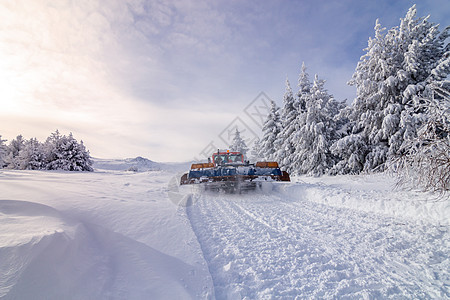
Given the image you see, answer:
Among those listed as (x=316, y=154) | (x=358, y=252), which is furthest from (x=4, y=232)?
(x=316, y=154)

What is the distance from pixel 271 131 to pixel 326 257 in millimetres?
23159

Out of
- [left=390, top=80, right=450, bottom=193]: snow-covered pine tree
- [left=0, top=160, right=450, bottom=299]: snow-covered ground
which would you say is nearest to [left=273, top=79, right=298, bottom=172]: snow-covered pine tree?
[left=390, top=80, right=450, bottom=193]: snow-covered pine tree

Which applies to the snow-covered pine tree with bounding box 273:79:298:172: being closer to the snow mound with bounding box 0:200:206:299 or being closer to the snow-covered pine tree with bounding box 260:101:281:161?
the snow-covered pine tree with bounding box 260:101:281:161

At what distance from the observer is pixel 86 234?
106 inches

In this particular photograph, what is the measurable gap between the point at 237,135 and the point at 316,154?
2340 cm

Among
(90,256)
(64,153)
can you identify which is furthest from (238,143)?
(90,256)

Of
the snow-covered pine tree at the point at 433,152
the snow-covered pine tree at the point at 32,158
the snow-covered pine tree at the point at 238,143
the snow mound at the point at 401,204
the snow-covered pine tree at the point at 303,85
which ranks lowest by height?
the snow mound at the point at 401,204

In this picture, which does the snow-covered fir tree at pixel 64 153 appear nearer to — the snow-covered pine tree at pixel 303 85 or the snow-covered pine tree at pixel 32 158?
the snow-covered pine tree at pixel 32 158

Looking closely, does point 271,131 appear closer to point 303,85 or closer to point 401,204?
point 303,85

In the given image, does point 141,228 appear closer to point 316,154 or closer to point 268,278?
point 268,278

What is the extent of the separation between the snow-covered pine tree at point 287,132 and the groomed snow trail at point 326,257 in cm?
1641

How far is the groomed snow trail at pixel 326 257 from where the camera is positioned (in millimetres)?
2072

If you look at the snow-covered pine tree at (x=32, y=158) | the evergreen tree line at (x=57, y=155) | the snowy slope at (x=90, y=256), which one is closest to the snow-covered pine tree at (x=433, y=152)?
the snowy slope at (x=90, y=256)

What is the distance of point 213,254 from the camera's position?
294 centimetres
